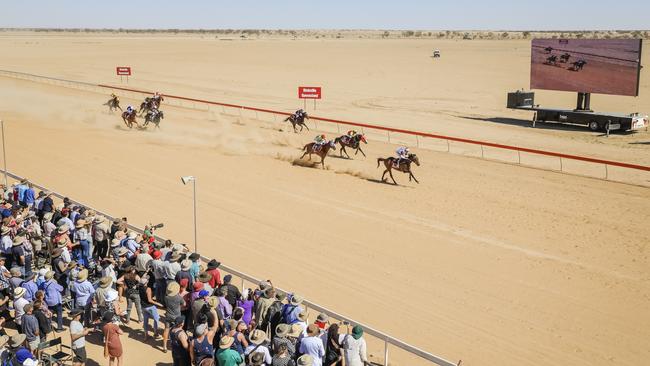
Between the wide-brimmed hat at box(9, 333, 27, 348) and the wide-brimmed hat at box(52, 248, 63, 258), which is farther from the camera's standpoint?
the wide-brimmed hat at box(52, 248, 63, 258)

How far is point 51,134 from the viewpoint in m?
26.9

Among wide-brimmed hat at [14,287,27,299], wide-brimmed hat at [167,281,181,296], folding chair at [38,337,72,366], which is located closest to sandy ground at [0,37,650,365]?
folding chair at [38,337,72,366]

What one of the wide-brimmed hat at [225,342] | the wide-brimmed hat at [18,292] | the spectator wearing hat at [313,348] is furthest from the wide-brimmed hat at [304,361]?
the wide-brimmed hat at [18,292]

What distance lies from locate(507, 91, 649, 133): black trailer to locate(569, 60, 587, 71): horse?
143 centimetres

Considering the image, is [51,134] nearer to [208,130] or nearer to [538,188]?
[208,130]

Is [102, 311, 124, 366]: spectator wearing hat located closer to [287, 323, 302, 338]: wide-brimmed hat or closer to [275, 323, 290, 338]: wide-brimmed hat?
[275, 323, 290, 338]: wide-brimmed hat

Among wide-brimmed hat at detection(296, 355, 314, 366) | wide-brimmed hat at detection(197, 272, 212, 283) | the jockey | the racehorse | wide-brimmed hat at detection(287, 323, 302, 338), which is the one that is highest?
the racehorse

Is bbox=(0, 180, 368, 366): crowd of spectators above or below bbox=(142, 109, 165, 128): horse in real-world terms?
below

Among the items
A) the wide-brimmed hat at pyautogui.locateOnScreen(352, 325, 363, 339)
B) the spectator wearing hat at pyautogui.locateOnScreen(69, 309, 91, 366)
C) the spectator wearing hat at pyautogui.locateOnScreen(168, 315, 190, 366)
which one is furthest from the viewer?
the spectator wearing hat at pyautogui.locateOnScreen(69, 309, 91, 366)

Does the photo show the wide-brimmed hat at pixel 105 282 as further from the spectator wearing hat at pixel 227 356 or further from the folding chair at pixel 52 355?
the spectator wearing hat at pixel 227 356

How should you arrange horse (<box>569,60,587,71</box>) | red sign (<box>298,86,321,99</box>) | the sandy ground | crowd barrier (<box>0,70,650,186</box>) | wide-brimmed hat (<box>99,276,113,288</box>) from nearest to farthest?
1. wide-brimmed hat (<box>99,276,113,288</box>)
2. the sandy ground
3. crowd barrier (<box>0,70,650,186</box>)
4. horse (<box>569,60,587,71</box>)
5. red sign (<box>298,86,321,99</box>)

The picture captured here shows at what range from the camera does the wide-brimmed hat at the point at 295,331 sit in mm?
7049

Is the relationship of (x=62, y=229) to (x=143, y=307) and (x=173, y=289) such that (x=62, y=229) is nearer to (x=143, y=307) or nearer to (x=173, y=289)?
(x=143, y=307)

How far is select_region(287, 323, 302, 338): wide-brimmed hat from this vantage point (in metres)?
7.05
